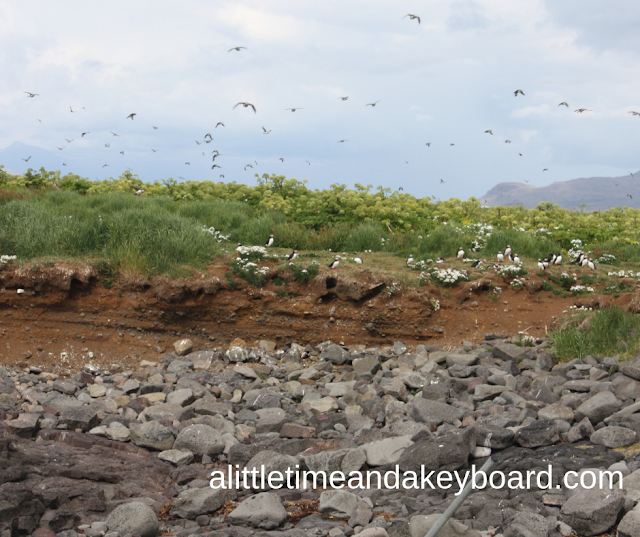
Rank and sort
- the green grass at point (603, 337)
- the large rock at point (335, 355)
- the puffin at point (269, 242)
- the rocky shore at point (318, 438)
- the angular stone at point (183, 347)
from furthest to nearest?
the puffin at point (269, 242) < the angular stone at point (183, 347) < the large rock at point (335, 355) < the green grass at point (603, 337) < the rocky shore at point (318, 438)

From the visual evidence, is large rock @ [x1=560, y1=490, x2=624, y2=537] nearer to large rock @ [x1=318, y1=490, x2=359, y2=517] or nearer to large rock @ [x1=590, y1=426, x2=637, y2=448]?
large rock @ [x1=590, y1=426, x2=637, y2=448]

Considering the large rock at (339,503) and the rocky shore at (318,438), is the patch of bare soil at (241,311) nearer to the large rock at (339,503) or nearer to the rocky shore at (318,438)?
the rocky shore at (318,438)

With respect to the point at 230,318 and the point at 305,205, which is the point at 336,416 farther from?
the point at 305,205

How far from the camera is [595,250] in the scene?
13.9 meters

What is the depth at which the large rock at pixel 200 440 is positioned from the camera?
21.7 ft

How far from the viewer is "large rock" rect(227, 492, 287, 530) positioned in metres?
4.89

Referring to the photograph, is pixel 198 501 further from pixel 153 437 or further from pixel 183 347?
pixel 183 347

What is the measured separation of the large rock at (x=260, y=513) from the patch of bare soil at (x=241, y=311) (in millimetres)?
5917

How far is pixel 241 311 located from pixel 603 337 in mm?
6349

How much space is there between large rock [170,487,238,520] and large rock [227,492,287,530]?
0.25m

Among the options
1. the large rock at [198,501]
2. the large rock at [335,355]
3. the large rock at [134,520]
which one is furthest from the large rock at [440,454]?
the large rock at [335,355]

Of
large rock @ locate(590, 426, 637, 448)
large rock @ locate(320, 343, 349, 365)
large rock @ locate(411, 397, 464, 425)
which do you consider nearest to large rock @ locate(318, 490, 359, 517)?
large rock @ locate(411, 397, 464, 425)

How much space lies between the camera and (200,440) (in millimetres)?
6668

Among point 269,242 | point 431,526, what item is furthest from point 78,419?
point 269,242
